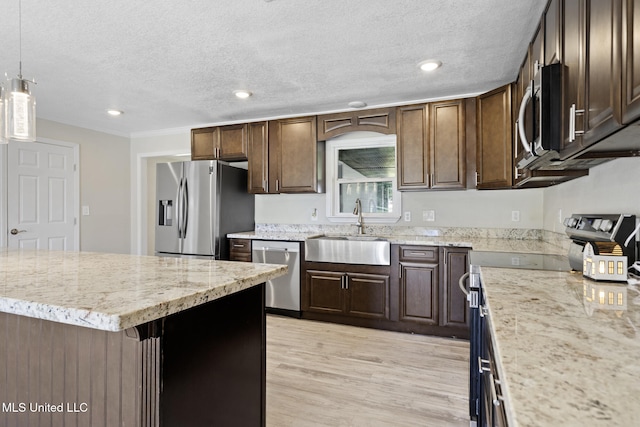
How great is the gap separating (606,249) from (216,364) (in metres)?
1.51

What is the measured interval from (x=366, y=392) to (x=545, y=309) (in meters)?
1.50

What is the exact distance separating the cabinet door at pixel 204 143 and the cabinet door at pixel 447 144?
253cm

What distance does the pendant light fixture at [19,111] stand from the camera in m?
1.74

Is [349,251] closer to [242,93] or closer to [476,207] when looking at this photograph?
[476,207]

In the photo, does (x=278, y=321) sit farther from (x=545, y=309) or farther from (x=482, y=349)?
(x=545, y=309)

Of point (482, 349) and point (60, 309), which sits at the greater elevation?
point (60, 309)

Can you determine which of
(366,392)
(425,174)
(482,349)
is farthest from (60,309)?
(425,174)

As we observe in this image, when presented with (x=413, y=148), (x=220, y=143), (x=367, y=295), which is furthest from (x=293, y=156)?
(x=367, y=295)

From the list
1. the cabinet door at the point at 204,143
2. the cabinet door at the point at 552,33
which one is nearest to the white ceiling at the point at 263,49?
the cabinet door at the point at 552,33

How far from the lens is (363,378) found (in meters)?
2.38

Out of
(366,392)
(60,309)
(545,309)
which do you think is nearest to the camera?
(60,309)

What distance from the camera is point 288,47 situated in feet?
8.11

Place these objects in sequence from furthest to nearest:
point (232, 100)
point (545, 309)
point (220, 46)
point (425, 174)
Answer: point (232, 100)
point (425, 174)
point (220, 46)
point (545, 309)

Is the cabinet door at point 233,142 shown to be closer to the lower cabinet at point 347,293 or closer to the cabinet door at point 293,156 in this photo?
the cabinet door at point 293,156
